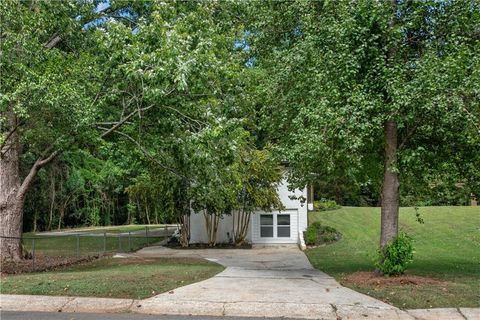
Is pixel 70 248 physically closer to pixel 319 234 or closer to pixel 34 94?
pixel 319 234

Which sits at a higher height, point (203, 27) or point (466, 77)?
point (203, 27)

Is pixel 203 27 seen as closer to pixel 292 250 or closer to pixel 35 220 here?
pixel 292 250

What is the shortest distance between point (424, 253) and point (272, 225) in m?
8.54

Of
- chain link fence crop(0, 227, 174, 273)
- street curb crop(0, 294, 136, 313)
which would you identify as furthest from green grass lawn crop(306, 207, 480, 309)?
chain link fence crop(0, 227, 174, 273)

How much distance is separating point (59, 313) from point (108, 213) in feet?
126

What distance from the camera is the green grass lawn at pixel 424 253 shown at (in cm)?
960

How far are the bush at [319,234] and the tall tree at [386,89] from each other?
10.9 meters

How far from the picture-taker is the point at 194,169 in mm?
13367

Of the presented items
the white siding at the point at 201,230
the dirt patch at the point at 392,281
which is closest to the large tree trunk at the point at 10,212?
the dirt patch at the point at 392,281

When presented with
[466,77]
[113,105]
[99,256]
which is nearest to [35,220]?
[99,256]

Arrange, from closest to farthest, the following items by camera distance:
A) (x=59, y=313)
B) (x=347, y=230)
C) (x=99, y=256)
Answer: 1. (x=59, y=313)
2. (x=99, y=256)
3. (x=347, y=230)

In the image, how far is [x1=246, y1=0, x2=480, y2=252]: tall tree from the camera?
1012cm

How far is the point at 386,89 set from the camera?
1068cm

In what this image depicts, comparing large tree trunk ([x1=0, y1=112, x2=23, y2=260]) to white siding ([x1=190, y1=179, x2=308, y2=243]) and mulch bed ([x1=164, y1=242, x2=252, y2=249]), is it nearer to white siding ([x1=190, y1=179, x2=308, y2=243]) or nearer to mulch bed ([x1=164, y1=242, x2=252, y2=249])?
mulch bed ([x1=164, y1=242, x2=252, y2=249])
